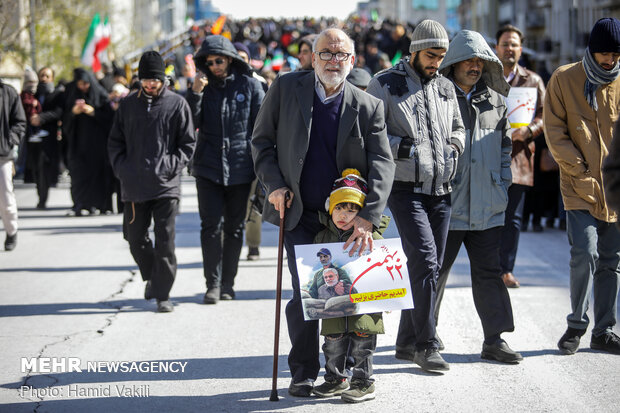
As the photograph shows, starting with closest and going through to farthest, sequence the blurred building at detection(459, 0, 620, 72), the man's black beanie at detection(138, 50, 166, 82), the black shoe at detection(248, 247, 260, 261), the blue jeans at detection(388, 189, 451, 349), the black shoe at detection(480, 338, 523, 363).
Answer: the blue jeans at detection(388, 189, 451, 349), the black shoe at detection(480, 338, 523, 363), the man's black beanie at detection(138, 50, 166, 82), the black shoe at detection(248, 247, 260, 261), the blurred building at detection(459, 0, 620, 72)

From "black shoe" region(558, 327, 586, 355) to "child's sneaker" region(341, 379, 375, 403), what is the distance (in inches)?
66.0

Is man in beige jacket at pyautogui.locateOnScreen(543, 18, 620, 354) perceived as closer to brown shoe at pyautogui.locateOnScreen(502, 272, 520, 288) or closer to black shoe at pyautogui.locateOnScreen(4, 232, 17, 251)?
brown shoe at pyautogui.locateOnScreen(502, 272, 520, 288)

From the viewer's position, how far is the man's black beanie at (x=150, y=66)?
827cm

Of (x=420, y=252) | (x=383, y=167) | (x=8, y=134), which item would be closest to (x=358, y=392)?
(x=420, y=252)

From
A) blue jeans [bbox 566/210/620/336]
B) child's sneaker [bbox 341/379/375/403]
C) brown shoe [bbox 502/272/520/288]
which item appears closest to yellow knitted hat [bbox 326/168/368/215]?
child's sneaker [bbox 341/379/375/403]

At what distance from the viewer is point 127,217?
338 inches

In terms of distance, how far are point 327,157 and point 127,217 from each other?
10.9ft

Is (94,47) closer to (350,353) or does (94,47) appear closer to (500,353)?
(500,353)

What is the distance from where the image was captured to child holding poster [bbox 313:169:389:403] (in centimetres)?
560

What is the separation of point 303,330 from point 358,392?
482mm

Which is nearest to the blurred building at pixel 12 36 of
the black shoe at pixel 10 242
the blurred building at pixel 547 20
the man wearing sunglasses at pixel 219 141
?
the black shoe at pixel 10 242

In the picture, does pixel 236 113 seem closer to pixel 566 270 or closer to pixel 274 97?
pixel 274 97

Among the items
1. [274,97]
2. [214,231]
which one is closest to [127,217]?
[214,231]

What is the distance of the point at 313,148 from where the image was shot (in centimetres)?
576
